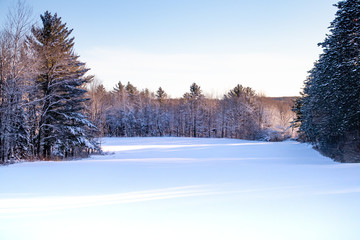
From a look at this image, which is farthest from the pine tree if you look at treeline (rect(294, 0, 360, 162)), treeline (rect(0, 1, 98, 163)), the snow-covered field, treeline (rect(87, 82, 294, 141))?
treeline (rect(87, 82, 294, 141))

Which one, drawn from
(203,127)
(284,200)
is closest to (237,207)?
(284,200)

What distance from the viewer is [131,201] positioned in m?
4.66

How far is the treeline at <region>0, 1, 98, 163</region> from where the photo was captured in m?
11.7

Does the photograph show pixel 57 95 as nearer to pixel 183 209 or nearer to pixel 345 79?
→ pixel 183 209

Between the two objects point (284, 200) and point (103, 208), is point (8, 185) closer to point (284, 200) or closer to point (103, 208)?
point (103, 208)

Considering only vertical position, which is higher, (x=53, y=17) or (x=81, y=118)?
(x=53, y=17)

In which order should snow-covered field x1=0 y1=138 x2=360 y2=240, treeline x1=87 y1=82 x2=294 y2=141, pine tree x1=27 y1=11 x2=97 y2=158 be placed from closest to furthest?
snow-covered field x1=0 y1=138 x2=360 y2=240, pine tree x1=27 y1=11 x2=97 y2=158, treeline x1=87 y1=82 x2=294 y2=141

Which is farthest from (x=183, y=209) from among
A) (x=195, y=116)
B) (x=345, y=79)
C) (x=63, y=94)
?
(x=195, y=116)

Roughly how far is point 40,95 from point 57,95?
1.57 meters

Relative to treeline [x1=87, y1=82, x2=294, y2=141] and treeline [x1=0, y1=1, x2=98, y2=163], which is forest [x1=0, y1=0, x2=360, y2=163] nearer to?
treeline [x1=0, y1=1, x2=98, y2=163]

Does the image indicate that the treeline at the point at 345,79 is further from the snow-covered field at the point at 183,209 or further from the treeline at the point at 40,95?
the treeline at the point at 40,95

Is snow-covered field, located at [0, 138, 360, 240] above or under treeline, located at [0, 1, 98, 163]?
under

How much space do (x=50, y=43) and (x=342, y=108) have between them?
61.2 ft

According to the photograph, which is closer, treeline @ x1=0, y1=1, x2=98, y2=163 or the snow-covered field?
the snow-covered field
